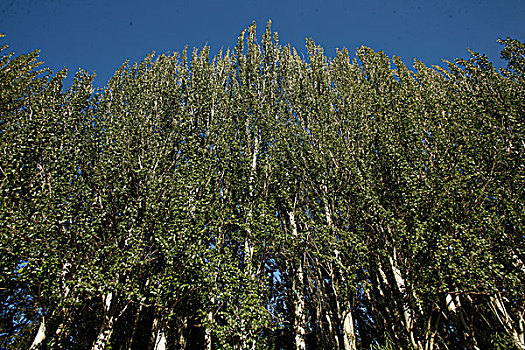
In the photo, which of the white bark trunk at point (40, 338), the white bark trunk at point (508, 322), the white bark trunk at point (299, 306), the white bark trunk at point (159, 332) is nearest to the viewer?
the white bark trunk at point (40, 338)

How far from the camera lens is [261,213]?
27.1 feet

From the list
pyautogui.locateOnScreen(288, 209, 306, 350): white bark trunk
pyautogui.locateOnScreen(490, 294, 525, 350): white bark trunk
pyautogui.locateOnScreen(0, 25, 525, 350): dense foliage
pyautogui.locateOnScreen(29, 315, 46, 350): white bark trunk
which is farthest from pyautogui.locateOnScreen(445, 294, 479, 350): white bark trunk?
pyautogui.locateOnScreen(29, 315, 46, 350): white bark trunk

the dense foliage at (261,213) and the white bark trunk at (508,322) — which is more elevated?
the dense foliage at (261,213)

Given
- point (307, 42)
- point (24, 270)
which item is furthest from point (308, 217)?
point (307, 42)

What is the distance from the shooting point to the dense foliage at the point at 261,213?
6891mm

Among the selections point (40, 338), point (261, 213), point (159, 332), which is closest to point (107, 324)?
point (159, 332)

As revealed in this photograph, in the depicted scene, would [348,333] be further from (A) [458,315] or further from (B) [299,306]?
(A) [458,315]

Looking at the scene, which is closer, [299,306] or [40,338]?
[40,338]

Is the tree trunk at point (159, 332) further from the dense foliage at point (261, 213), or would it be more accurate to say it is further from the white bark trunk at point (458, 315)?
the white bark trunk at point (458, 315)

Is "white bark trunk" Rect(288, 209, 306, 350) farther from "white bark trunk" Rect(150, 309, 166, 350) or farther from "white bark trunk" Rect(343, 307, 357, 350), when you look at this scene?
"white bark trunk" Rect(150, 309, 166, 350)

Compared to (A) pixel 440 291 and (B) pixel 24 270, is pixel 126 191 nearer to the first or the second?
(B) pixel 24 270

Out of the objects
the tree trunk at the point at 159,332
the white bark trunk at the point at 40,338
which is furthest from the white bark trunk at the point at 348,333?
the white bark trunk at the point at 40,338

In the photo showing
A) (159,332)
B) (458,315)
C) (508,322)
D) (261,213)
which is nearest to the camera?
(508,322)

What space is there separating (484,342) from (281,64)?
42.5 ft
